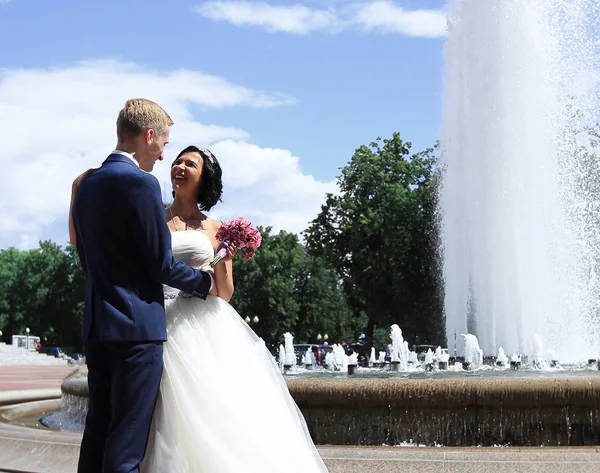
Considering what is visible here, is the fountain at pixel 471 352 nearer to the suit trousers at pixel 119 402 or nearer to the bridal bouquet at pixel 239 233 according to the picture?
the bridal bouquet at pixel 239 233

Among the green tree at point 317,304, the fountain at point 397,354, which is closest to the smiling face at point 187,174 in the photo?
the fountain at point 397,354

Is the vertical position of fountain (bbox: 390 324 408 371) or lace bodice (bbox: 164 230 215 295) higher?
lace bodice (bbox: 164 230 215 295)

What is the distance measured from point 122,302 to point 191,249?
0.58 meters

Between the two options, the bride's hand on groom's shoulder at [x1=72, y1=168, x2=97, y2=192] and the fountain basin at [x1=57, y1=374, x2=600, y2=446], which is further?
the fountain basin at [x1=57, y1=374, x2=600, y2=446]

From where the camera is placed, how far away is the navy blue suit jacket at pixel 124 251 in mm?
3227

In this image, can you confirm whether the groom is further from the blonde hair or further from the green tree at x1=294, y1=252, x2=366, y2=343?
the green tree at x1=294, y1=252, x2=366, y2=343

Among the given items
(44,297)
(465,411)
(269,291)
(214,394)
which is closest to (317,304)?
(269,291)

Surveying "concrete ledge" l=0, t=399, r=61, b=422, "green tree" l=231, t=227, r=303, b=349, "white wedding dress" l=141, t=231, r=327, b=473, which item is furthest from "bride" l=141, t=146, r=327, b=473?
"green tree" l=231, t=227, r=303, b=349

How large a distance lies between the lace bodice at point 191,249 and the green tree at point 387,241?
1417 inches

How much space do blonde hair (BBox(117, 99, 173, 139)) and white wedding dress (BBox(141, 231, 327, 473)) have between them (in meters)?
0.54

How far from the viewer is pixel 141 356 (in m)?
3.22

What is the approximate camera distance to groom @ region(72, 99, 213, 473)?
3.18 meters

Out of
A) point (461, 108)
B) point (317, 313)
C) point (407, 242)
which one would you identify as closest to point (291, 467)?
point (461, 108)

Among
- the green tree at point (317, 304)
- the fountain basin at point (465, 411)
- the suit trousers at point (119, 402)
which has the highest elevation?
the green tree at point (317, 304)
